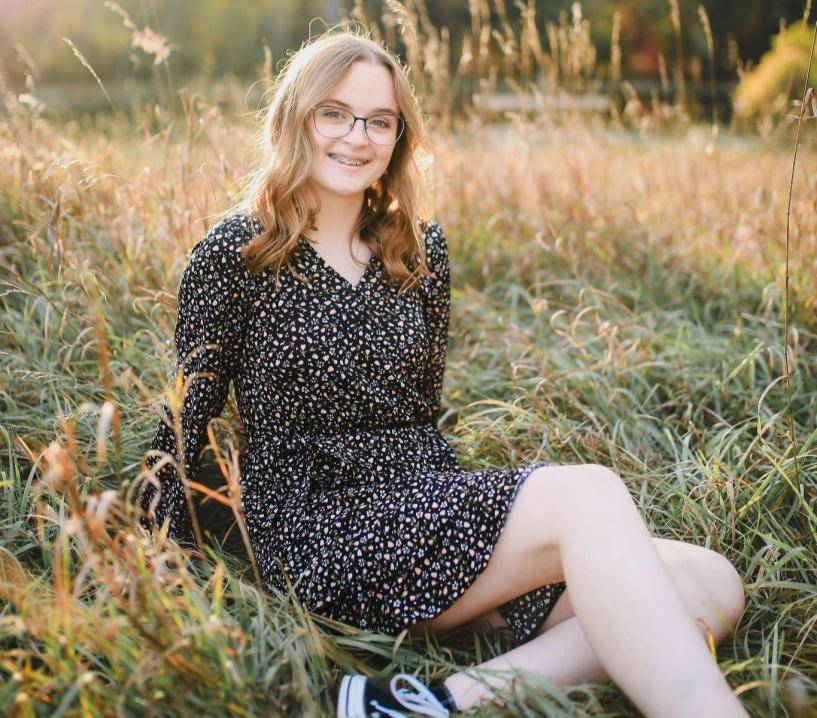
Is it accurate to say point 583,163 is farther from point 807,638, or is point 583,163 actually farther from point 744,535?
point 807,638

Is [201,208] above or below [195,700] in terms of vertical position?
above

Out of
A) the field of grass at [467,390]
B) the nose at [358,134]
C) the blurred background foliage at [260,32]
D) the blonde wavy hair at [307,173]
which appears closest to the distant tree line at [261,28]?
the blurred background foliage at [260,32]

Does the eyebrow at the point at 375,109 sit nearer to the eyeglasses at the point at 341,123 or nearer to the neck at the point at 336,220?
the eyeglasses at the point at 341,123

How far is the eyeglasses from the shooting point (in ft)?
5.97

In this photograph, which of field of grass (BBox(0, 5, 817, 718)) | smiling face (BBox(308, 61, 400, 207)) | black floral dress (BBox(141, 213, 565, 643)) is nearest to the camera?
field of grass (BBox(0, 5, 817, 718))

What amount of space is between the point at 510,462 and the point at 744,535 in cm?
67

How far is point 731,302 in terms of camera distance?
3035 millimetres

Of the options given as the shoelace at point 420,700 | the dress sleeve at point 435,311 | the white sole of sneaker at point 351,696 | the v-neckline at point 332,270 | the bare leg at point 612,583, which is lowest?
the shoelace at point 420,700

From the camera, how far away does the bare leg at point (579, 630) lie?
4.79 ft

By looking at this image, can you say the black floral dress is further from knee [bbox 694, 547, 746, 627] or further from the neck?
knee [bbox 694, 547, 746, 627]

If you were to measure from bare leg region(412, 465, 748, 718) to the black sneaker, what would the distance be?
0.26 ft

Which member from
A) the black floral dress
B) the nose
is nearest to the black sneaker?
the black floral dress

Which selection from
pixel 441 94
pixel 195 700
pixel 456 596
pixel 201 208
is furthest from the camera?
pixel 441 94

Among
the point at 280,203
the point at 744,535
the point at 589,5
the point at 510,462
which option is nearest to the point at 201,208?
the point at 280,203
